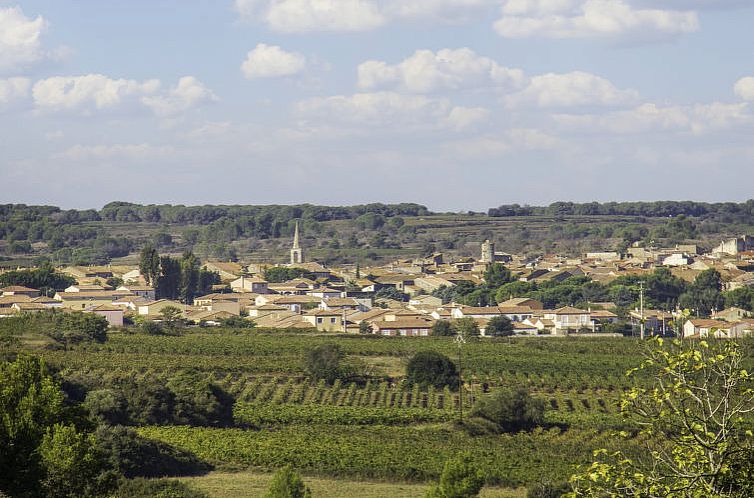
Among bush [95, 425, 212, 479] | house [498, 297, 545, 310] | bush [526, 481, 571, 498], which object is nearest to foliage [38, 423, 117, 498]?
bush [95, 425, 212, 479]

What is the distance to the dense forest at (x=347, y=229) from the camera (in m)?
140

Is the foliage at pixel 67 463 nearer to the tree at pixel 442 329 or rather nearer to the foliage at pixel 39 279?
the tree at pixel 442 329

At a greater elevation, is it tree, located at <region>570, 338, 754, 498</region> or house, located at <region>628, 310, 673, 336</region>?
tree, located at <region>570, 338, 754, 498</region>

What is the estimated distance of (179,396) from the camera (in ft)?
126

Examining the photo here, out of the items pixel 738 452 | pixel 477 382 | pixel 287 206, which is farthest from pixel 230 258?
pixel 738 452

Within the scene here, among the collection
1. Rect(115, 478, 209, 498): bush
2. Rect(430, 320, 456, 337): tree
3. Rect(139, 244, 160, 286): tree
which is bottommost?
Rect(430, 320, 456, 337): tree

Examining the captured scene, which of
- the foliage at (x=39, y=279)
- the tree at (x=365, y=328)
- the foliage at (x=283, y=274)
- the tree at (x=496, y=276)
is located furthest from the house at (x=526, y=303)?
the foliage at (x=39, y=279)

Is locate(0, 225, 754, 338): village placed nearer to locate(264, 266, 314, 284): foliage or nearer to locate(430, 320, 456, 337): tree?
locate(264, 266, 314, 284): foliage

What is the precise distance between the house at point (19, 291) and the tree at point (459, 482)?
58.3 m

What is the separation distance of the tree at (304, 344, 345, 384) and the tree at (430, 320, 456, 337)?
19.3 meters

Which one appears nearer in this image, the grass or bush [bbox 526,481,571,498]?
bush [bbox 526,481,571,498]

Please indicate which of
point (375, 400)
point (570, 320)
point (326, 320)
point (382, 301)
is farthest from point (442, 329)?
point (375, 400)

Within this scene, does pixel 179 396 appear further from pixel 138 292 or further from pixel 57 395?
pixel 138 292

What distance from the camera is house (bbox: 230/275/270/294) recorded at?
94.4m
